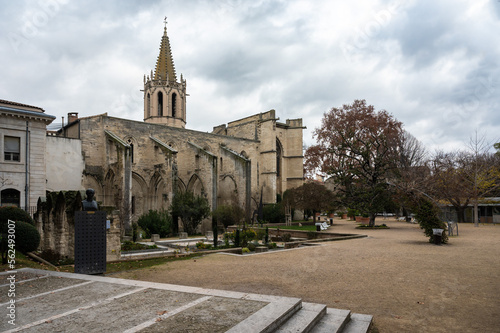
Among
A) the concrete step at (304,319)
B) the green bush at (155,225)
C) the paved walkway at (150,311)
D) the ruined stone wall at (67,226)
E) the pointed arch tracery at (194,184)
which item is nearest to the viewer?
the paved walkway at (150,311)

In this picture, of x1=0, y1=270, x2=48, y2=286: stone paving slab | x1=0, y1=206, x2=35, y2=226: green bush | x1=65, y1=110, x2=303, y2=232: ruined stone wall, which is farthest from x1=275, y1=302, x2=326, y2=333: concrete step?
x1=65, y1=110, x2=303, y2=232: ruined stone wall

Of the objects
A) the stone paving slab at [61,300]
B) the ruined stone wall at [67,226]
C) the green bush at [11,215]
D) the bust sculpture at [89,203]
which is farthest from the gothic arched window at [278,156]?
the stone paving slab at [61,300]

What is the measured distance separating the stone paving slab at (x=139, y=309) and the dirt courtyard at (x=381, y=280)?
162 cm

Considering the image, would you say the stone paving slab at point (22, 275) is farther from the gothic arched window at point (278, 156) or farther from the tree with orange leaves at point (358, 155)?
the gothic arched window at point (278, 156)

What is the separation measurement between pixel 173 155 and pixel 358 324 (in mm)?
20179

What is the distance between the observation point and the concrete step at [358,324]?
4375 mm

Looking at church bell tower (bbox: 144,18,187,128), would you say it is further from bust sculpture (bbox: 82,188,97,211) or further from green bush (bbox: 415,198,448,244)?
bust sculpture (bbox: 82,188,97,211)

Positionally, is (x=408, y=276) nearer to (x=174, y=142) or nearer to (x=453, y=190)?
(x=174, y=142)

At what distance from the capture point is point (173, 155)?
921 inches

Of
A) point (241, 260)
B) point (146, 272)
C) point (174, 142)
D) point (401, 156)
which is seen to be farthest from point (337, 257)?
point (401, 156)

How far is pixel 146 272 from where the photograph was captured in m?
8.65

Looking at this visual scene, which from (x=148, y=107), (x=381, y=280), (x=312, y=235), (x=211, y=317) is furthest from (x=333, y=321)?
(x=148, y=107)

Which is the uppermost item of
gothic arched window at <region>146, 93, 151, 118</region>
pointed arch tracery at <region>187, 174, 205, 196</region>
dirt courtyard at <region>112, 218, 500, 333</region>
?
gothic arched window at <region>146, 93, 151, 118</region>

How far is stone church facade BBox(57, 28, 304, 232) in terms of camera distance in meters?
22.8
